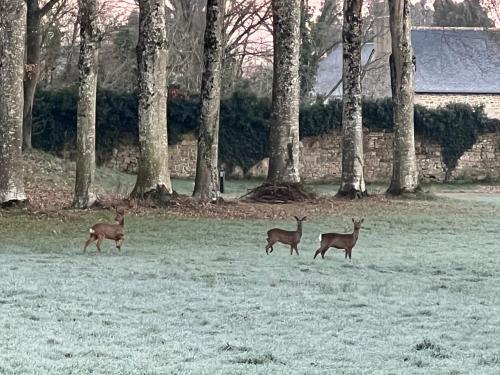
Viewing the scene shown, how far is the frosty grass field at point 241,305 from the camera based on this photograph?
5.80 metres

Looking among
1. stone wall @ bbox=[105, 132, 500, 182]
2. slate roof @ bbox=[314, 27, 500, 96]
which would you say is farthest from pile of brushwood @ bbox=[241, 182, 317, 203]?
slate roof @ bbox=[314, 27, 500, 96]

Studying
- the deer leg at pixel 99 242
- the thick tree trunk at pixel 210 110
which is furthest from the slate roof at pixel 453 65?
→ the deer leg at pixel 99 242

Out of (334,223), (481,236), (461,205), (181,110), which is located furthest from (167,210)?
(181,110)

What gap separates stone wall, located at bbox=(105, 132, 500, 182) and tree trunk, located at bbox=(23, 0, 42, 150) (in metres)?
7.27

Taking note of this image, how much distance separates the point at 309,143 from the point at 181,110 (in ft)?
17.5

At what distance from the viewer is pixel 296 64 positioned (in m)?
21.0

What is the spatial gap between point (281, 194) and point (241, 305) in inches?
516

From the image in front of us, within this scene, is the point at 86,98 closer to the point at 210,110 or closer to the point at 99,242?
the point at 210,110

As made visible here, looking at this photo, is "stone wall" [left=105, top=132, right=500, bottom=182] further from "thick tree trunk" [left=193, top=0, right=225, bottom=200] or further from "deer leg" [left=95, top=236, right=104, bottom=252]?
"deer leg" [left=95, top=236, right=104, bottom=252]

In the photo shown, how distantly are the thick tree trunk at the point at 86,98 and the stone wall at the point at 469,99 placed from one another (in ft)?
101

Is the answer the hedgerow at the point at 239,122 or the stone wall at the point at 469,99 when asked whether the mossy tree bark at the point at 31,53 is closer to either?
the hedgerow at the point at 239,122

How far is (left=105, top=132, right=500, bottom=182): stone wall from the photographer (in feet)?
114

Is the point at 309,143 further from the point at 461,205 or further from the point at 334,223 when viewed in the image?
the point at 334,223

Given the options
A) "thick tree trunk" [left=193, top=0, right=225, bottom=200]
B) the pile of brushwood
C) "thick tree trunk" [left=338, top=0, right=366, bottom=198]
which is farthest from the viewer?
"thick tree trunk" [left=338, top=0, right=366, bottom=198]
